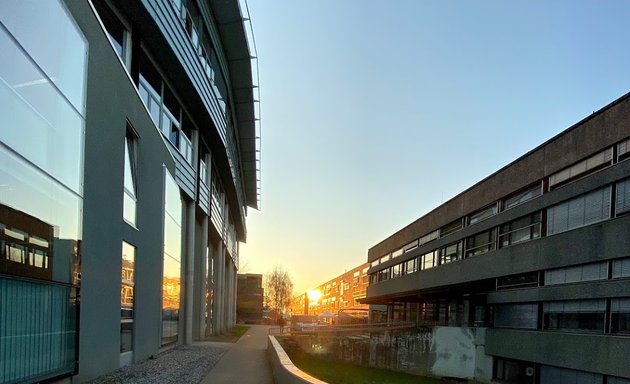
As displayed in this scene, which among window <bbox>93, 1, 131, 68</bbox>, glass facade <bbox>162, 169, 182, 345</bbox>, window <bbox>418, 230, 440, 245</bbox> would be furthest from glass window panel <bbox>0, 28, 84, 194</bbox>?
window <bbox>418, 230, 440, 245</bbox>

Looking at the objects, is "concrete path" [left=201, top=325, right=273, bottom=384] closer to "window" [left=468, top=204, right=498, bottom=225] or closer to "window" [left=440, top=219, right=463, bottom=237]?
"window" [left=468, top=204, right=498, bottom=225]

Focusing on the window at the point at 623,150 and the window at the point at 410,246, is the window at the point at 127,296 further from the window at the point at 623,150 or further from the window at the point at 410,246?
the window at the point at 410,246

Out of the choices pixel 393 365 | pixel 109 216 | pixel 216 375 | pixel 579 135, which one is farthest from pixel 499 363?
pixel 109 216

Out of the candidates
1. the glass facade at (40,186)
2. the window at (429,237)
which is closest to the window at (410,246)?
the window at (429,237)

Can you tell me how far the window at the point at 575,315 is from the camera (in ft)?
65.3

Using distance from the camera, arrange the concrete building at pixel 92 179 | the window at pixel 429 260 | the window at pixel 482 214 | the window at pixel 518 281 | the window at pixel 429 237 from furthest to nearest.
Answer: the window at pixel 429 237, the window at pixel 429 260, the window at pixel 482 214, the window at pixel 518 281, the concrete building at pixel 92 179

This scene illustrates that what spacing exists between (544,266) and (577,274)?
6.81ft

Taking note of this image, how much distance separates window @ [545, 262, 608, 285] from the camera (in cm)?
1983

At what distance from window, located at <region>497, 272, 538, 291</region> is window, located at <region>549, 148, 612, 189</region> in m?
4.30

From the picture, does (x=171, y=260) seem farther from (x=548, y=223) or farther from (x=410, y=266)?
(x=410, y=266)

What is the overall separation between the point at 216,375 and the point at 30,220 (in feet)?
25.6

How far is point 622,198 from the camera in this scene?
18750mm

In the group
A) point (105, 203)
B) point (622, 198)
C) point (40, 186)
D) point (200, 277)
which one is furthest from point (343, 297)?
point (40, 186)

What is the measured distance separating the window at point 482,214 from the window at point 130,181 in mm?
20623
